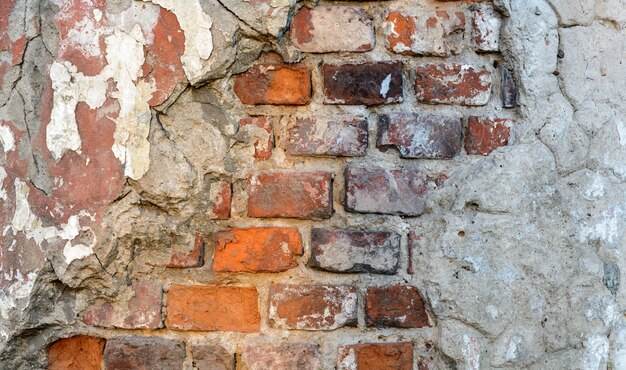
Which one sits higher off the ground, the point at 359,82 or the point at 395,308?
the point at 359,82

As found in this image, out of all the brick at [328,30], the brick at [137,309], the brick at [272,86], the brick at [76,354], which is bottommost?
the brick at [76,354]

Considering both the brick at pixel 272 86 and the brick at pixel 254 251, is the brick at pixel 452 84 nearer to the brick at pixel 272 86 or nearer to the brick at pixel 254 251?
the brick at pixel 272 86

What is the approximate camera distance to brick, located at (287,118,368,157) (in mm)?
1299

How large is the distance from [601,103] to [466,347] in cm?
Result: 52

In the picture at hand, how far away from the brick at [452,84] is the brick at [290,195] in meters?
0.24

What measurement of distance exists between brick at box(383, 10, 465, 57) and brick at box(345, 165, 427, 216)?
0.22 meters

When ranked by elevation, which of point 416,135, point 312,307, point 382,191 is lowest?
point 312,307

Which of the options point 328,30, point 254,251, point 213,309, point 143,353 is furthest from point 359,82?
point 143,353

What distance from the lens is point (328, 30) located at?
1.30 metres

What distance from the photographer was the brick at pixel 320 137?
130 centimetres

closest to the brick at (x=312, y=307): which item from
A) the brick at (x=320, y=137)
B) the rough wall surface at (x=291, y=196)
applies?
the rough wall surface at (x=291, y=196)

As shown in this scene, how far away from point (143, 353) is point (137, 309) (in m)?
0.08

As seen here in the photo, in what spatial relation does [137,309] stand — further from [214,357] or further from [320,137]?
[320,137]

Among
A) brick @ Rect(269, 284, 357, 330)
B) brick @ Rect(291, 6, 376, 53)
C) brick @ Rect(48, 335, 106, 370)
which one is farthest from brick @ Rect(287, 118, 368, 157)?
brick @ Rect(48, 335, 106, 370)
